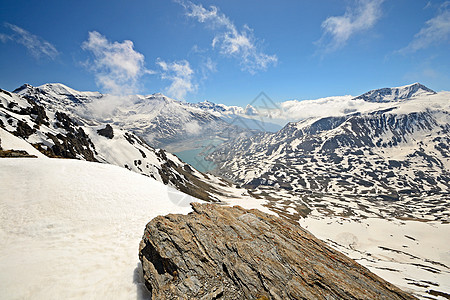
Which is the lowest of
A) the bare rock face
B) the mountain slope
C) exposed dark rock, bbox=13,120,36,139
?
exposed dark rock, bbox=13,120,36,139

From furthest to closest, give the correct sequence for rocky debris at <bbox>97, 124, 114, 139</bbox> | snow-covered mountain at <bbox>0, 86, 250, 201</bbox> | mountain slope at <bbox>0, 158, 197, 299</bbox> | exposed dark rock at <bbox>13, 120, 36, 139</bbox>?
rocky debris at <bbox>97, 124, 114, 139</bbox> < snow-covered mountain at <bbox>0, 86, 250, 201</bbox> < exposed dark rock at <bbox>13, 120, 36, 139</bbox> < mountain slope at <bbox>0, 158, 197, 299</bbox>

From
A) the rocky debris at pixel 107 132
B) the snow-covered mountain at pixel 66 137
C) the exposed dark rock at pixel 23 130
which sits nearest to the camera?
the exposed dark rock at pixel 23 130

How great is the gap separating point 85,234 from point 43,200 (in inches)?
Result: 257

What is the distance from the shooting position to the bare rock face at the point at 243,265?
10.6 metres

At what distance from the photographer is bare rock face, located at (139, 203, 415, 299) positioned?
10.6 m

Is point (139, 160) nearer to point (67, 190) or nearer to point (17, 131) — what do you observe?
point (17, 131)

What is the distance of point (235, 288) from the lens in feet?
35.5

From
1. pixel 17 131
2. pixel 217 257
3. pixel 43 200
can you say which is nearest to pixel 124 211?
pixel 43 200

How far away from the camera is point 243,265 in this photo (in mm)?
11938

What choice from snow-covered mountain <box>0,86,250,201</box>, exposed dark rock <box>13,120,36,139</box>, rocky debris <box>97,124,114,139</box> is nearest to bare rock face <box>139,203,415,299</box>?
snow-covered mountain <box>0,86,250,201</box>

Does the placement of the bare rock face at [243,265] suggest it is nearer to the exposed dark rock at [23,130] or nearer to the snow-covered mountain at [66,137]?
the snow-covered mountain at [66,137]

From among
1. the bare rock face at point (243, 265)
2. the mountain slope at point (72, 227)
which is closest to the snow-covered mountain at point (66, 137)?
the mountain slope at point (72, 227)

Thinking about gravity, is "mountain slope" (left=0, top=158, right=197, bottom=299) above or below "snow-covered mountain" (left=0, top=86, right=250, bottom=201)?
above

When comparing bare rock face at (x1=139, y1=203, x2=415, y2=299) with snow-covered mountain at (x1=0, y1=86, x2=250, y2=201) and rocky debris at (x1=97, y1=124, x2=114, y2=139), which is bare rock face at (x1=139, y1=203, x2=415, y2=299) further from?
rocky debris at (x1=97, y1=124, x2=114, y2=139)
